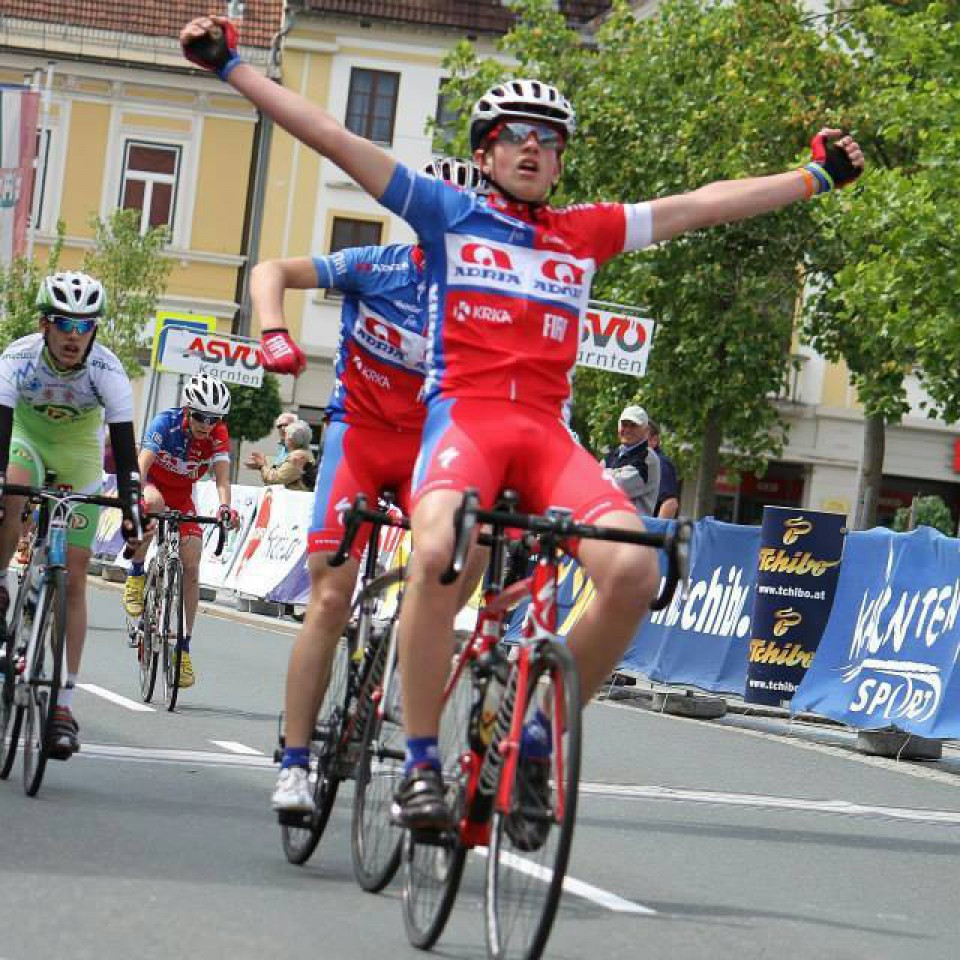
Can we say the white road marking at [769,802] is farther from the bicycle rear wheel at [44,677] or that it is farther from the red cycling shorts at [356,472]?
the red cycling shorts at [356,472]

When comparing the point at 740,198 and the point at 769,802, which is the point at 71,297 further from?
the point at 769,802

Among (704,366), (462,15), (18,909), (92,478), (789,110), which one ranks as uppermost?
(462,15)

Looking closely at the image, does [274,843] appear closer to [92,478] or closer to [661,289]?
[92,478]

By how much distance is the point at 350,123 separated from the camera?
5525cm

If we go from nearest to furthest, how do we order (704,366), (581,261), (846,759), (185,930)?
1. (185,930)
2. (581,261)
3. (846,759)
4. (704,366)

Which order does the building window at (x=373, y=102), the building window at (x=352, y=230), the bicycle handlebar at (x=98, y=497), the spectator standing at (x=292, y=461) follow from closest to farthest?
the bicycle handlebar at (x=98, y=497) → the spectator standing at (x=292, y=461) → the building window at (x=373, y=102) → the building window at (x=352, y=230)

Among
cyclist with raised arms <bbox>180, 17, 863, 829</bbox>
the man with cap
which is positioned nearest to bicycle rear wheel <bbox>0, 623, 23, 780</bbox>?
cyclist with raised arms <bbox>180, 17, 863, 829</bbox>

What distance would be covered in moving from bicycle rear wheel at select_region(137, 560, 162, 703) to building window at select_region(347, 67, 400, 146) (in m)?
41.2

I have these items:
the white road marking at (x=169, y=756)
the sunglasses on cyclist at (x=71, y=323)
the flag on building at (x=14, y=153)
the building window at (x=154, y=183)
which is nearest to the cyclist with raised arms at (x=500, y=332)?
the sunglasses on cyclist at (x=71, y=323)

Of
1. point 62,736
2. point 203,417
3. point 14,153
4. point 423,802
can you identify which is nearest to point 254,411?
point 14,153

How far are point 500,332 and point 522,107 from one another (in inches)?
25.4

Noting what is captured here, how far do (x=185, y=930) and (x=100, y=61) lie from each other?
49.3m

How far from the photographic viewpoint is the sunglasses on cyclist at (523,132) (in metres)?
6.76

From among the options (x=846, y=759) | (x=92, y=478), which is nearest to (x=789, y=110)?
(x=846, y=759)
